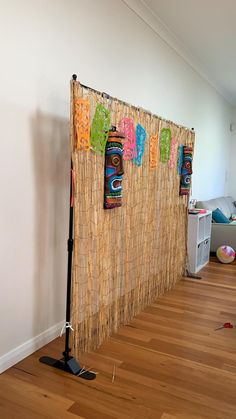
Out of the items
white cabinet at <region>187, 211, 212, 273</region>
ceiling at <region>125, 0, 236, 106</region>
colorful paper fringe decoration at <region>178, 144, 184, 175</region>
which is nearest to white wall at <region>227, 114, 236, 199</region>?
ceiling at <region>125, 0, 236, 106</region>

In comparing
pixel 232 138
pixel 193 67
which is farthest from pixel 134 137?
pixel 232 138

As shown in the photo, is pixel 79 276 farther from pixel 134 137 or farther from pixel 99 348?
pixel 134 137

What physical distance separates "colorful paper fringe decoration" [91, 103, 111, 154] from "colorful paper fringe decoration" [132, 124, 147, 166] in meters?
0.47

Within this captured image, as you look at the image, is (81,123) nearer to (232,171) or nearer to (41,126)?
(41,126)

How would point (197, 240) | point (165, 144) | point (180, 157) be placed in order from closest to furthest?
point (165, 144)
point (180, 157)
point (197, 240)

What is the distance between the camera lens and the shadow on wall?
2.28 meters

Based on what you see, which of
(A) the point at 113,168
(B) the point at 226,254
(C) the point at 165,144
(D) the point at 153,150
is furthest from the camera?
(B) the point at 226,254

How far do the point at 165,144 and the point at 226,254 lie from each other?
2159 millimetres

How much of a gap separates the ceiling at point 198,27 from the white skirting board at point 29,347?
281cm

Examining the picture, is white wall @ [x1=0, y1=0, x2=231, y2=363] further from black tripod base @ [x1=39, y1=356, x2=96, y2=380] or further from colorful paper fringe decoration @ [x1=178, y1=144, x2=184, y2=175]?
colorful paper fringe decoration @ [x1=178, y1=144, x2=184, y2=175]

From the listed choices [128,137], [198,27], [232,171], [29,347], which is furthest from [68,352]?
[232,171]

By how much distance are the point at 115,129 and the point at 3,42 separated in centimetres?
86

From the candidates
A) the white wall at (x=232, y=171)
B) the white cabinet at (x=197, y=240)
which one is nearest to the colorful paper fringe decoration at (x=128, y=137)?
the white cabinet at (x=197, y=240)

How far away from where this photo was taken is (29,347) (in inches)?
90.4
